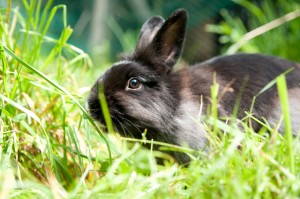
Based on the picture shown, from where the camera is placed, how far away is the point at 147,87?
2.99 m

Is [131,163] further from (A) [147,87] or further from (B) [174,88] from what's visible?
(B) [174,88]

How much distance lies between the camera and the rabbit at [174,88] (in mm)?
2814

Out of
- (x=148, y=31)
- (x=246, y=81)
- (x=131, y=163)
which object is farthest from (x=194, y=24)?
(x=131, y=163)

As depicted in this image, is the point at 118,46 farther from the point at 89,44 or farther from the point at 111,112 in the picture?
the point at 111,112

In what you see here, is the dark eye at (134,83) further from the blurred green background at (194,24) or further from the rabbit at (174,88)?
the blurred green background at (194,24)

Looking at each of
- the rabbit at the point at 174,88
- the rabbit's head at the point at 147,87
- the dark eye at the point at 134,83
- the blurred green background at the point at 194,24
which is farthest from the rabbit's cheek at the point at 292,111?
the blurred green background at the point at 194,24

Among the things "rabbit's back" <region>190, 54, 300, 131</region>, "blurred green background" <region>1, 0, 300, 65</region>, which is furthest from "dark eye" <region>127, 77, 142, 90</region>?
"blurred green background" <region>1, 0, 300, 65</region>

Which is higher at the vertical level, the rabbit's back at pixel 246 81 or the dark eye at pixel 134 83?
the dark eye at pixel 134 83

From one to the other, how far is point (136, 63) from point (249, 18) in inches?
126

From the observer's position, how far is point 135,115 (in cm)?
278

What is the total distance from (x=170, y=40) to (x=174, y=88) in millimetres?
291

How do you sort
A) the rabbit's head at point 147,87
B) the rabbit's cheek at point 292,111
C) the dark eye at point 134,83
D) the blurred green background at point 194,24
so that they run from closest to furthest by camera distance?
the rabbit's head at point 147,87
the dark eye at point 134,83
the rabbit's cheek at point 292,111
the blurred green background at point 194,24

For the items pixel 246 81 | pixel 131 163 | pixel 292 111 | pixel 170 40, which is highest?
pixel 170 40

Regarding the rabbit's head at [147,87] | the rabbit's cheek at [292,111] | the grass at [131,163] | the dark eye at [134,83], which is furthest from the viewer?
the rabbit's cheek at [292,111]
